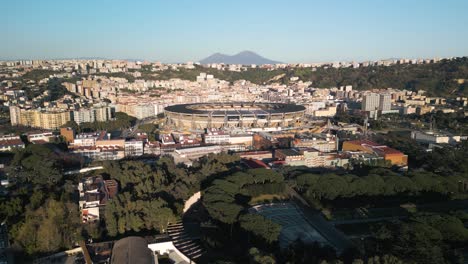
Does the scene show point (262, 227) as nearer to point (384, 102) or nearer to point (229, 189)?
point (229, 189)

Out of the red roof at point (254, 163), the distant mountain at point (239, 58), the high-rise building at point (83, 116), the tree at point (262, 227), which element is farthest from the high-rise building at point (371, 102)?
the distant mountain at point (239, 58)

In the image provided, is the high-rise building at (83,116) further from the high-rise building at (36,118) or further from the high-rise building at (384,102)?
the high-rise building at (384,102)

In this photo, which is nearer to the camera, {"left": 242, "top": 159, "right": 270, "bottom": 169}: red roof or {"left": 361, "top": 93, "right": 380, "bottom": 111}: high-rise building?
{"left": 242, "top": 159, "right": 270, "bottom": 169}: red roof

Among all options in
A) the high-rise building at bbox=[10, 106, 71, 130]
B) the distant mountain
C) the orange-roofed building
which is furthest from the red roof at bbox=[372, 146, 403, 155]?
the distant mountain

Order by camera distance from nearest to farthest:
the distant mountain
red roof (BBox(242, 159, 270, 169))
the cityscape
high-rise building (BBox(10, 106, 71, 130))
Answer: the cityscape → red roof (BBox(242, 159, 270, 169)) → high-rise building (BBox(10, 106, 71, 130)) → the distant mountain

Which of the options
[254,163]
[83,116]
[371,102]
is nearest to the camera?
[254,163]

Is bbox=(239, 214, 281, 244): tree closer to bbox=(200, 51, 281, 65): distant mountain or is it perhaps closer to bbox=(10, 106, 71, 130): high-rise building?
bbox=(10, 106, 71, 130): high-rise building

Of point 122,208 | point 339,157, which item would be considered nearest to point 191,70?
point 339,157

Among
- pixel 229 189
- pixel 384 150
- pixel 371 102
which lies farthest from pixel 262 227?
pixel 371 102

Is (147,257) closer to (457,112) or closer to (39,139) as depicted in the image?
(39,139)
